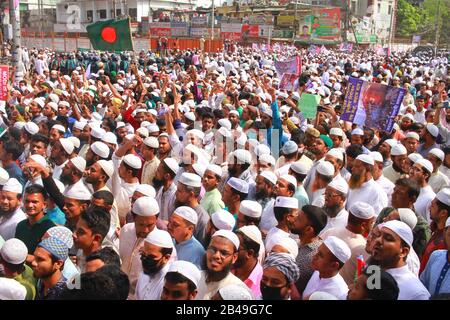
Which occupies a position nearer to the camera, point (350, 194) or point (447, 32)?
point (350, 194)

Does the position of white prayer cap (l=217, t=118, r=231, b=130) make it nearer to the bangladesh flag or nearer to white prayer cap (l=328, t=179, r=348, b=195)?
white prayer cap (l=328, t=179, r=348, b=195)

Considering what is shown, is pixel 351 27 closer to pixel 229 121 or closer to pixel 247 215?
pixel 229 121

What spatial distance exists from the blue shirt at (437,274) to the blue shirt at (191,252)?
59.0 inches

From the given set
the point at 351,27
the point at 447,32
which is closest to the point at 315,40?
the point at 351,27

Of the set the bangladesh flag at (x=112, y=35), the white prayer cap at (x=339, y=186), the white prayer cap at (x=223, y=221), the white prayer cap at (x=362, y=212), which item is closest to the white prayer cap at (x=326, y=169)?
the white prayer cap at (x=339, y=186)

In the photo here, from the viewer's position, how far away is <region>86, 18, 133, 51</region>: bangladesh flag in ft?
32.4

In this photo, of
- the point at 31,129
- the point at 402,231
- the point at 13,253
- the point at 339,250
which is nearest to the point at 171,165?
the point at 13,253

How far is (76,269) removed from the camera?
10.3 ft

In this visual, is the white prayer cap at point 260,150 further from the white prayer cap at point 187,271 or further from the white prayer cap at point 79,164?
the white prayer cap at point 187,271

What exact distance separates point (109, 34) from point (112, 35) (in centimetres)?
7

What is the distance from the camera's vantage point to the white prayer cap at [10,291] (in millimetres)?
2548

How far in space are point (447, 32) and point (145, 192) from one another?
61.5 meters

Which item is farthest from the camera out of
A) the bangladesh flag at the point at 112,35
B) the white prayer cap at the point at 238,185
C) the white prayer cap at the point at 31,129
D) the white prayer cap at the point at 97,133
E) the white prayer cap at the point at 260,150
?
the bangladesh flag at the point at 112,35

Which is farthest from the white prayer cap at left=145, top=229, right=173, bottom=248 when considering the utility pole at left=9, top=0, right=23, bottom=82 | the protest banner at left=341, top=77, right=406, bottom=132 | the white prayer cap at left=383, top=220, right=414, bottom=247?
the utility pole at left=9, top=0, right=23, bottom=82
